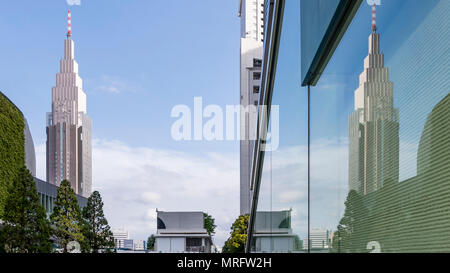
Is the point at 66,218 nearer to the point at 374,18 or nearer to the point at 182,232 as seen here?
the point at 182,232

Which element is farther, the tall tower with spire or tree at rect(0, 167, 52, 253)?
the tall tower with spire

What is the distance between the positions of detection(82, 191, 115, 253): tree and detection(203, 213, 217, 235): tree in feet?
26.7

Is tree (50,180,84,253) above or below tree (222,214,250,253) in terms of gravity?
above

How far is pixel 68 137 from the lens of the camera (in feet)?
63.1

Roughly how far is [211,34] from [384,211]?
41.5 meters

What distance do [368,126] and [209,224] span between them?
22760 millimetres

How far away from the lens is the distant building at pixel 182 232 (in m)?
21.3

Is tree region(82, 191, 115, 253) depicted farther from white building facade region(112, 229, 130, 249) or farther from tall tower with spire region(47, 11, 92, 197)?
tall tower with spire region(47, 11, 92, 197)

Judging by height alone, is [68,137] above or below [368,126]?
above

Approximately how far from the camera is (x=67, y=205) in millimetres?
13969

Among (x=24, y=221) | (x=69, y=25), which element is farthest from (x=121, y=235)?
(x=69, y=25)

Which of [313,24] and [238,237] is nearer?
[313,24]

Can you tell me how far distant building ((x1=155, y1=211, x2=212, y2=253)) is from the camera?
2127 centimetres

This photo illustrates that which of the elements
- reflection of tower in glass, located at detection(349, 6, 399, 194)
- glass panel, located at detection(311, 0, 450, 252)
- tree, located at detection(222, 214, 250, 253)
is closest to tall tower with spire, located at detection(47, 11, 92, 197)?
tree, located at detection(222, 214, 250, 253)
